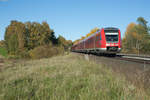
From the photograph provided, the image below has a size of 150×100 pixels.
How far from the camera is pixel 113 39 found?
52.0 ft

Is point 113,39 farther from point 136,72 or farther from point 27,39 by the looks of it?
point 27,39

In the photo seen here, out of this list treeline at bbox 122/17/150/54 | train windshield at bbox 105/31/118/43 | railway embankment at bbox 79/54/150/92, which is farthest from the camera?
treeline at bbox 122/17/150/54

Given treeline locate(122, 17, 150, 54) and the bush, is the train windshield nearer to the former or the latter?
treeline locate(122, 17, 150, 54)

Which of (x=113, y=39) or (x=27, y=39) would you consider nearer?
(x=113, y=39)

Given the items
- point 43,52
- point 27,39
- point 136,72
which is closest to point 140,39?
point 43,52

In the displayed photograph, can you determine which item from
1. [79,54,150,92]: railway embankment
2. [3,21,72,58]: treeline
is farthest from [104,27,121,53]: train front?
[3,21,72,58]: treeline

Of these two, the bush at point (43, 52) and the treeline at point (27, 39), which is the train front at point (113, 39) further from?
the treeline at point (27, 39)

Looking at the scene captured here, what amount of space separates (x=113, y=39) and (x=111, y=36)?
0.41 meters

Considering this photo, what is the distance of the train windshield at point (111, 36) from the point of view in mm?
15719

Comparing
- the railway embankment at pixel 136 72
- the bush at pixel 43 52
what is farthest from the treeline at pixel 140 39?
the railway embankment at pixel 136 72

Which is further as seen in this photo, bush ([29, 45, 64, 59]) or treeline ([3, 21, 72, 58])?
treeline ([3, 21, 72, 58])

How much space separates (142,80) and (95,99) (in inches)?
70.9

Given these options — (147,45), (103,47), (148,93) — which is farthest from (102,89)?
(147,45)

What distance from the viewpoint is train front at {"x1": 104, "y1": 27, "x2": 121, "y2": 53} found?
1551cm
